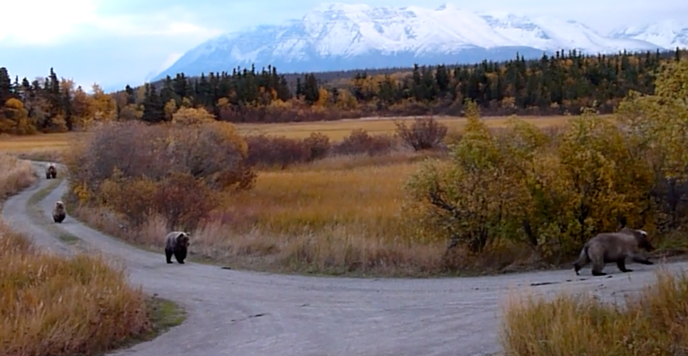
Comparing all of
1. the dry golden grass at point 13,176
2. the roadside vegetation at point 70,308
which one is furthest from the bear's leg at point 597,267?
the dry golden grass at point 13,176

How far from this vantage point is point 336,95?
124 meters

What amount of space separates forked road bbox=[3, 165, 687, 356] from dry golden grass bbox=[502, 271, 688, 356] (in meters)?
0.84

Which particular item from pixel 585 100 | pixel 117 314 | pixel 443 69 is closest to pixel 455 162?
pixel 117 314

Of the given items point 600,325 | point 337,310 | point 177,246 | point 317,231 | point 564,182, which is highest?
point 564,182

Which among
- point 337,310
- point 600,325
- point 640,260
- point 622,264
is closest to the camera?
point 600,325

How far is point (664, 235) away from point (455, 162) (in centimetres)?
504

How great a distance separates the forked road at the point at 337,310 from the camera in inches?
426

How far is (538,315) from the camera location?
29.3ft

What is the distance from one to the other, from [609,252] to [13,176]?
140 ft

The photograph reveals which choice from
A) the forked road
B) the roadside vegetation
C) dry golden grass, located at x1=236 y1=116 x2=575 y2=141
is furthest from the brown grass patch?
dry golden grass, located at x1=236 y1=116 x2=575 y2=141

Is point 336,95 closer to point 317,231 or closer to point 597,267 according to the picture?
point 317,231

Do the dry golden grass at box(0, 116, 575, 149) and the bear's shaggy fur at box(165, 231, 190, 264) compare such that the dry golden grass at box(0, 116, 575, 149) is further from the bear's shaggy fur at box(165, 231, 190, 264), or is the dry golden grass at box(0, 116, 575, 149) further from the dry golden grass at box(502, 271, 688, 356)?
the dry golden grass at box(502, 271, 688, 356)

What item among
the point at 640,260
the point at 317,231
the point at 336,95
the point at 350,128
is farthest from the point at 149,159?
the point at 336,95

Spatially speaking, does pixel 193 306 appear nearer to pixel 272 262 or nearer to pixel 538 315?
pixel 272 262
